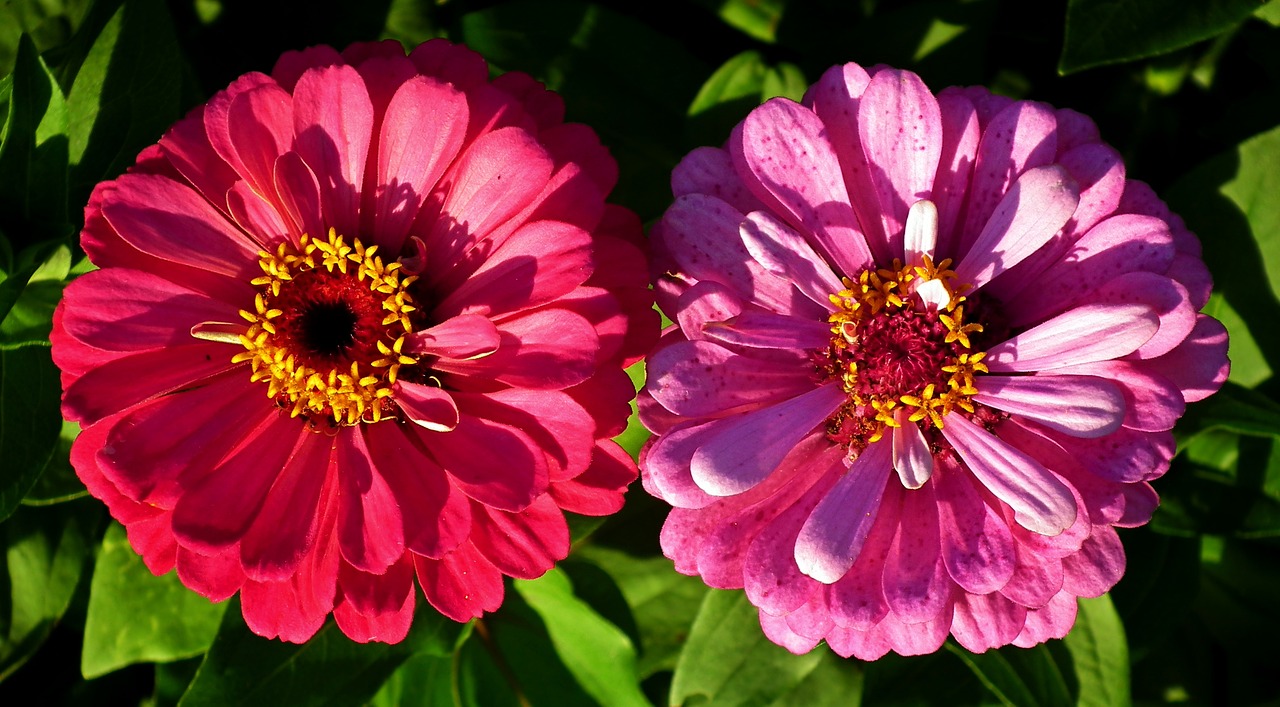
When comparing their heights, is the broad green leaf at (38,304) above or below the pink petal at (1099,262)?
below

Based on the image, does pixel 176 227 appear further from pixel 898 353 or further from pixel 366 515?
pixel 898 353

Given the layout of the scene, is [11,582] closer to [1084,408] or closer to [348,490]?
[348,490]

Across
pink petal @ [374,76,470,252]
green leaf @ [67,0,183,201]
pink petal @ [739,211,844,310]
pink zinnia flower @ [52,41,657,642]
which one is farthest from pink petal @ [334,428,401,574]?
green leaf @ [67,0,183,201]

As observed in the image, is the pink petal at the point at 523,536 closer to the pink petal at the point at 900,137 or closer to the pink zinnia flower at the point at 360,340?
the pink zinnia flower at the point at 360,340

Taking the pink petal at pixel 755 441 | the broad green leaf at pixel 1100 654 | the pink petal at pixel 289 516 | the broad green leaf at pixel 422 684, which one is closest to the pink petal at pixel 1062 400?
the pink petal at pixel 755 441

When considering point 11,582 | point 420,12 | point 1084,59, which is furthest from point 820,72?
point 11,582

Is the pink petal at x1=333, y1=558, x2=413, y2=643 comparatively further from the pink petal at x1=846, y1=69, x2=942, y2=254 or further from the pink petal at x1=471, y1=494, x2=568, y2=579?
the pink petal at x1=846, y1=69, x2=942, y2=254
